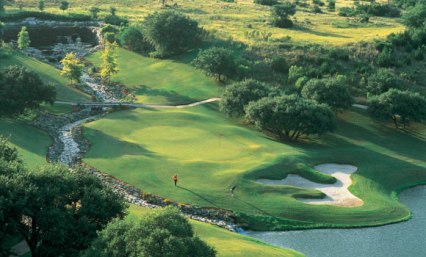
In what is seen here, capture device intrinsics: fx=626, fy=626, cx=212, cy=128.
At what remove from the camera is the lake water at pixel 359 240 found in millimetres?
60719

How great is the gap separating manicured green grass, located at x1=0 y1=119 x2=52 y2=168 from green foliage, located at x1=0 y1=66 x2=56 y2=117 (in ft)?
6.81

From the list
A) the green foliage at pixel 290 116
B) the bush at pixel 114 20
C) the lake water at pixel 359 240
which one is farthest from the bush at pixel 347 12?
the lake water at pixel 359 240

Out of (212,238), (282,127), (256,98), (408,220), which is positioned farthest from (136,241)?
(256,98)

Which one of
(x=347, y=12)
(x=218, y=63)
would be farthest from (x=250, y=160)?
(x=347, y=12)

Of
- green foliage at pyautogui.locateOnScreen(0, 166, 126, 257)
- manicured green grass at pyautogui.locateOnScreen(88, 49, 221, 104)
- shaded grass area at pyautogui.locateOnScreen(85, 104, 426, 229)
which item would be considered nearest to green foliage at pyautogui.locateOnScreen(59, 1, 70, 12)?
manicured green grass at pyautogui.locateOnScreen(88, 49, 221, 104)

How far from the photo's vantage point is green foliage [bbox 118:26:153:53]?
144 metres

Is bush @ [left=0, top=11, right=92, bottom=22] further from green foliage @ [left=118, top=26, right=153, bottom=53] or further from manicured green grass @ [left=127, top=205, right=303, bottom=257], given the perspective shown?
manicured green grass @ [left=127, top=205, right=303, bottom=257]

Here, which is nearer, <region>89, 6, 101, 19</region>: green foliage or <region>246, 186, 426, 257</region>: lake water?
<region>246, 186, 426, 257</region>: lake water

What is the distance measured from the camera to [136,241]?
44.2 metres

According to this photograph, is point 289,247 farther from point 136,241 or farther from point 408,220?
point 136,241

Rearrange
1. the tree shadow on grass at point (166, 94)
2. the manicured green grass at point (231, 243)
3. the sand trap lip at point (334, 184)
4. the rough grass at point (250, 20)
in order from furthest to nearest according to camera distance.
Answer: the rough grass at point (250, 20) < the tree shadow on grass at point (166, 94) < the sand trap lip at point (334, 184) < the manicured green grass at point (231, 243)

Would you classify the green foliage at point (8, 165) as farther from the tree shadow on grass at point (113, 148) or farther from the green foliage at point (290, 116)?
the green foliage at point (290, 116)

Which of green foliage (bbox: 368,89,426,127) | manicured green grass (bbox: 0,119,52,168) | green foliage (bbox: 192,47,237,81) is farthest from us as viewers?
green foliage (bbox: 192,47,237,81)

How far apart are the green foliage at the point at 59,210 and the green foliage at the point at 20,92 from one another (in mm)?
41765
